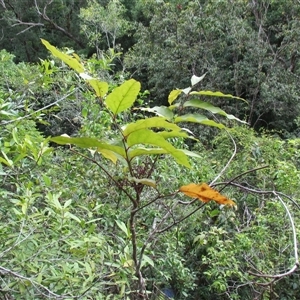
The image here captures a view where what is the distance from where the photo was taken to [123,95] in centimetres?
46

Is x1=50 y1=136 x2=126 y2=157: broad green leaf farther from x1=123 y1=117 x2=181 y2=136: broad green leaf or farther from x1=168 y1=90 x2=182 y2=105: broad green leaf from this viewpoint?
x1=168 y1=90 x2=182 y2=105: broad green leaf

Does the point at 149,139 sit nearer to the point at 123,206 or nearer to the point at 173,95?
the point at 173,95

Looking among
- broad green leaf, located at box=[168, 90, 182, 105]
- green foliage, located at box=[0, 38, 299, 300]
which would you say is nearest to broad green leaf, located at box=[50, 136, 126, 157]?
green foliage, located at box=[0, 38, 299, 300]

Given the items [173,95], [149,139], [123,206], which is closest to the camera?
[149,139]

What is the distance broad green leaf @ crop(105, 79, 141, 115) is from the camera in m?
0.46

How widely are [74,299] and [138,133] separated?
44 centimetres

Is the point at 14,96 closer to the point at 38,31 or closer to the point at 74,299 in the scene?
the point at 74,299

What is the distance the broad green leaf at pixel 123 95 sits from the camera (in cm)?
46

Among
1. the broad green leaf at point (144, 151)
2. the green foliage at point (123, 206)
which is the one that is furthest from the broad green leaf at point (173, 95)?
the broad green leaf at point (144, 151)

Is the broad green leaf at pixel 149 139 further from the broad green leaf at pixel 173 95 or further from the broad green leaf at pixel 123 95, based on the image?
the broad green leaf at pixel 173 95

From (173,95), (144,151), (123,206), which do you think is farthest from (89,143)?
(123,206)

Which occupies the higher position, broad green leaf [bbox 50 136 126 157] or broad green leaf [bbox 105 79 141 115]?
broad green leaf [bbox 105 79 141 115]

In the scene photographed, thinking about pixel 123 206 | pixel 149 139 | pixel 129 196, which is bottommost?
pixel 123 206

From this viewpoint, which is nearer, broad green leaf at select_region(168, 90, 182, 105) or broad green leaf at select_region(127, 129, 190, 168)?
broad green leaf at select_region(127, 129, 190, 168)
